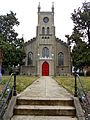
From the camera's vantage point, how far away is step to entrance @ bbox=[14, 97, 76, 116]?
268 inches

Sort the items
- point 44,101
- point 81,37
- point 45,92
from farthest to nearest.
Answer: point 81,37, point 45,92, point 44,101

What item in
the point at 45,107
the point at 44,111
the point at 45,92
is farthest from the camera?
the point at 45,92

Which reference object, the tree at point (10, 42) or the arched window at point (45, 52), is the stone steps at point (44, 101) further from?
the arched window at point (45, 52)

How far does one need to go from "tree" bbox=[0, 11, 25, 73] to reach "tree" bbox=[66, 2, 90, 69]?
10.4 metres

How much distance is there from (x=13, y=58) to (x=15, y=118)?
38.9 metres

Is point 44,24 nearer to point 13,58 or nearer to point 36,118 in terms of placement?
A: point 13,58

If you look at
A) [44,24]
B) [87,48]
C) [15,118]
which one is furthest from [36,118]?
[44,24]

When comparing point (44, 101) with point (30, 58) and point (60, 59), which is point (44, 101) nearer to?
point (30, 58)

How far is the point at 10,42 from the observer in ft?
157

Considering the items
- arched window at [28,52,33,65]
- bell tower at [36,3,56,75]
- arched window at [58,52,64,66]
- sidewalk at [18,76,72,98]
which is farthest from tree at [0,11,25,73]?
sidewalk at [18,76,72,98]

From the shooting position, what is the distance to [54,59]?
4884cm

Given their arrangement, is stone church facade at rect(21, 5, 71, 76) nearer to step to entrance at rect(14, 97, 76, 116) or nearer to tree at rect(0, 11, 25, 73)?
tree at rect(0, 11, 25, 73)

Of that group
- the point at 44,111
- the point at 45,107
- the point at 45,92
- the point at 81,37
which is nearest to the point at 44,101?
the point at 45,107

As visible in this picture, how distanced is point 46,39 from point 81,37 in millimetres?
9620
